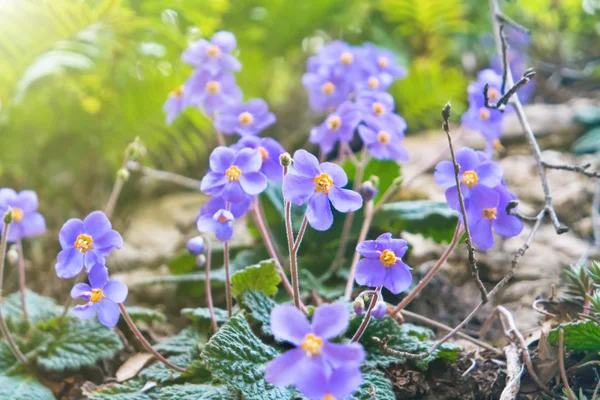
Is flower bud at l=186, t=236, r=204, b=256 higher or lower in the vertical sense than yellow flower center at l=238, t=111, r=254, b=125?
lower

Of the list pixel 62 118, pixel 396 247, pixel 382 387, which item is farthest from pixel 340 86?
pixel 62 118

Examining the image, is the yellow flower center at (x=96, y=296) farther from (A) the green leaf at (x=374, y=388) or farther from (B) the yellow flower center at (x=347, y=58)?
(B) the yellow flower center at (x=347, y=58)

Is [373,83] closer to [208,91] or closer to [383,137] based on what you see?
[383,137]

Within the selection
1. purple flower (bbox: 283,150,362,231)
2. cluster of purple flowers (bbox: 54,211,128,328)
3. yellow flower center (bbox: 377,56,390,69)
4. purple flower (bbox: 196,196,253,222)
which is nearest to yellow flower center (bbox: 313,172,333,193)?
purple flower (bbox: 283,150,362,231)

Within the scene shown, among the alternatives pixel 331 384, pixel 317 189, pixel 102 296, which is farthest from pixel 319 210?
pixel 102 296

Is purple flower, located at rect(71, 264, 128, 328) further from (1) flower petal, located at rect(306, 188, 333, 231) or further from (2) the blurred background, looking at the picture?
(2) the blurred background
